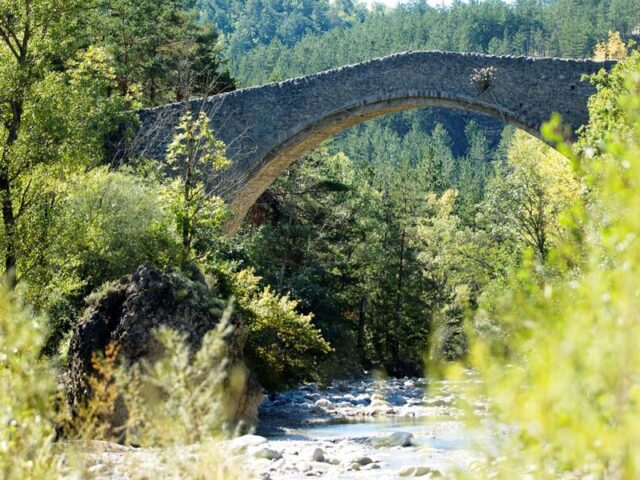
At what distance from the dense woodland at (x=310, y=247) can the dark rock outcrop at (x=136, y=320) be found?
430 mm

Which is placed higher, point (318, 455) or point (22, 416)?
point (318, 455)

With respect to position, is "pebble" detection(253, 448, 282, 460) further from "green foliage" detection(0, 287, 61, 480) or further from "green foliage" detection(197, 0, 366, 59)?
"green foliage" detection(197, 0, 366, 59)

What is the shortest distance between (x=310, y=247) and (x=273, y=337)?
977 cm

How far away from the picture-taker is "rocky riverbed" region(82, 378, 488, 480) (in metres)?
4.19

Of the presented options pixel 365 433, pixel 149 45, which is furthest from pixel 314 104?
pixel 365 433

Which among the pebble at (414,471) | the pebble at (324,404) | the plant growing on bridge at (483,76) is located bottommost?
the pebble at (414,471)

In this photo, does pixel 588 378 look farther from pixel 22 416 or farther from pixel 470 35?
pixel 470 35

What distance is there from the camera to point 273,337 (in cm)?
1521

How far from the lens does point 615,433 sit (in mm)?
2414

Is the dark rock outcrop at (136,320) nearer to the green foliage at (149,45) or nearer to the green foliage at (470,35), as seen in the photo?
the green foliage at (149,45)

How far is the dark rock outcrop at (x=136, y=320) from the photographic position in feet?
33.3

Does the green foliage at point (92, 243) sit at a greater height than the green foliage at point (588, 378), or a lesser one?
greater

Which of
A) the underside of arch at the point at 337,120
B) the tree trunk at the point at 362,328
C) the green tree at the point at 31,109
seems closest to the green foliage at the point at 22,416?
the green tree at the point at 31,109

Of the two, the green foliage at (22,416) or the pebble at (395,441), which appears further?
the pebble at (395,441)
